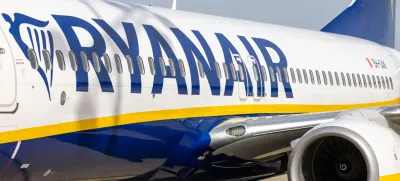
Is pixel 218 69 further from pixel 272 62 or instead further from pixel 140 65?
pixel 140 65

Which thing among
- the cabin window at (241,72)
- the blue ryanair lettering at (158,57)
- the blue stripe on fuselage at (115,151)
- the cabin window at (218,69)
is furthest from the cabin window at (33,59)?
the cabin window at (241,72)

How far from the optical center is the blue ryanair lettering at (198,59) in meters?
10.1

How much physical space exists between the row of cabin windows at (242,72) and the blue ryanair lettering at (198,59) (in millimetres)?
90

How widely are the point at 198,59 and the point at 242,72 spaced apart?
1103 mm

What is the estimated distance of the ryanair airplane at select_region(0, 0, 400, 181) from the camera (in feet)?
24.9

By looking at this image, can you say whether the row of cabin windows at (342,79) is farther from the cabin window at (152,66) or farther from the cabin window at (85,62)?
the cabin window at (85,62)

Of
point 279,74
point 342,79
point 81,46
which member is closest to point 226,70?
point 279,74

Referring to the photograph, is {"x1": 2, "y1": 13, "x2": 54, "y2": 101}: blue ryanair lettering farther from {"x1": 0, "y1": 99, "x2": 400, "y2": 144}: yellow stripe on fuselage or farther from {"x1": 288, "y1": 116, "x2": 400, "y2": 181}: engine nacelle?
{"x1": 288, "y1": 116, "x2": 400, "y2": 181}: engine nacelle

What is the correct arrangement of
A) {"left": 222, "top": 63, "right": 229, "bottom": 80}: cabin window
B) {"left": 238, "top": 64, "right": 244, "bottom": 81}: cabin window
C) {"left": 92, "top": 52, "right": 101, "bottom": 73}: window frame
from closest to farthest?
{"left": 92, "top": 52, "right": 101, "bottom": 73}: window frame → {"left": 222, "top": 63, "right": 229, "bottom": 80}: cabin window → {"left": 238, "top": 64, "right": 244, "bottom": 81}: cabin window

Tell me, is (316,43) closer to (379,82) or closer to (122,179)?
(379,82)

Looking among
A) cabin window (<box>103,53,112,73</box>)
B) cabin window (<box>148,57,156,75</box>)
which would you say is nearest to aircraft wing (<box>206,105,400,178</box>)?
cabin window (<box>148,57,156,75</box>)

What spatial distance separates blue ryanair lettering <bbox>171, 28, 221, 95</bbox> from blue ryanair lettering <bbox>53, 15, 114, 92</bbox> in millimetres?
1680

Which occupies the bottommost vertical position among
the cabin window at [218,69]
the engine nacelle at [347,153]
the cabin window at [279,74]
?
the engine nacelle at [347,153]

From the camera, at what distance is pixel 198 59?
10.3 metres
